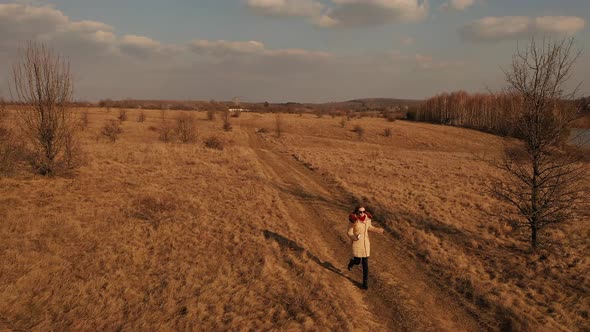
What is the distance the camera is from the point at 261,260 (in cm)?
963

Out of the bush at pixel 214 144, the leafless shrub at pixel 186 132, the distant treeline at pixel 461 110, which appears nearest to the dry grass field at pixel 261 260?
the bush at pixel 214 144

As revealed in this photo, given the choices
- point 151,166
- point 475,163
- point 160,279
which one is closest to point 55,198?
point 151,166

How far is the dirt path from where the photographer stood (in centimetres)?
714

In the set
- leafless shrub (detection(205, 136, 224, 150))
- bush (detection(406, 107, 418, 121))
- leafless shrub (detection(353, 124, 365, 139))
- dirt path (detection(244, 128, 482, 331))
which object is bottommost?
dirt path (detection(244, 128, 482, 331))

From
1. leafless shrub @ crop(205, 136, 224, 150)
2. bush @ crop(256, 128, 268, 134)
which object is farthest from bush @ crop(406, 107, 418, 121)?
leafless shrub @ crop(205, 136, 224, 150)

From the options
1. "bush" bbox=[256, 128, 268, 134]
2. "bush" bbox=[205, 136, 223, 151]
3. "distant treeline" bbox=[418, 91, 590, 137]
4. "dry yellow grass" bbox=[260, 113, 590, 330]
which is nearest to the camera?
"dry yellow grass" bbox=[260, 113, 590, 330]

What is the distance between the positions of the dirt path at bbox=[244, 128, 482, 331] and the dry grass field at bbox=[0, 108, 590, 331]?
0.15ft

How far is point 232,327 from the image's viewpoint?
21.9 feet

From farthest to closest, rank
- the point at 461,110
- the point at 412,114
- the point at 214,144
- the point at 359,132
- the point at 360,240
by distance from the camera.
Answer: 1. the point at 412,114
2. the point at 461,110
3. the point at 359,132
4. the point at 214,144
5. the point at 360,240

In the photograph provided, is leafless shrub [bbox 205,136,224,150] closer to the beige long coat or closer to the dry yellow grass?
the dry yellow grass

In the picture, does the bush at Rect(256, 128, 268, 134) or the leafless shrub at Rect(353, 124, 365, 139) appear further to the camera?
the leafless shrub at Rect(353, 124, 365, 139)

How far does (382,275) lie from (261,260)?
3.42 meters

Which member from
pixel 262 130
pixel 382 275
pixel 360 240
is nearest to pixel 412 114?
pixel 262 130

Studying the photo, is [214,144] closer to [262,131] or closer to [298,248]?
[262,131]
